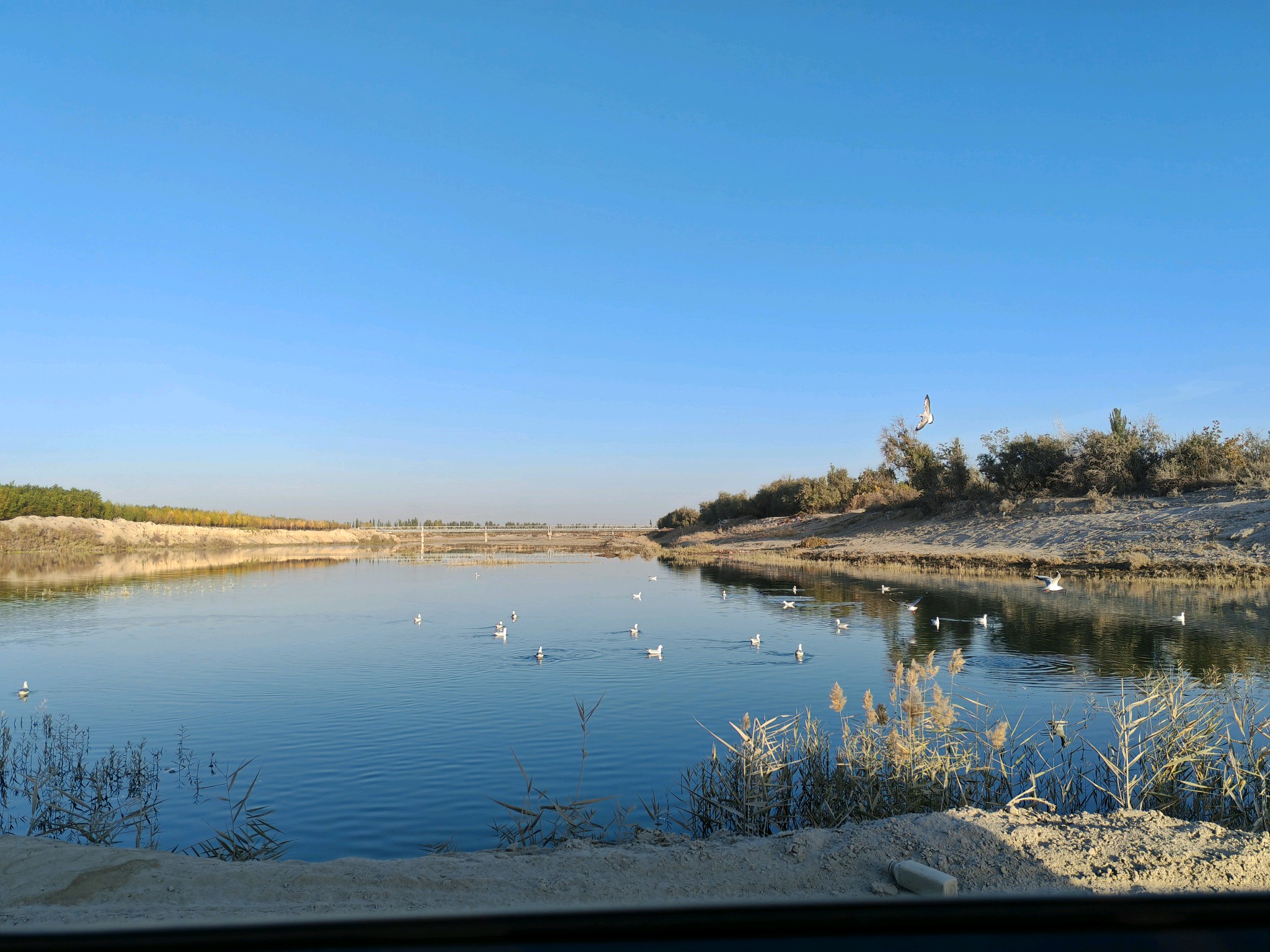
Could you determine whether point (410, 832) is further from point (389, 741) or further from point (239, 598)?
point (239, 598)

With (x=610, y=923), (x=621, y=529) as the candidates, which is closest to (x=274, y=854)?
(x=610, y=923)

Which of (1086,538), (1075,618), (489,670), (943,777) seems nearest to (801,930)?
(943,777)

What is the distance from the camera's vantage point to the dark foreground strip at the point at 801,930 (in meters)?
0.83

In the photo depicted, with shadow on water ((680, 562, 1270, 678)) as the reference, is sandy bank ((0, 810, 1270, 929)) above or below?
above

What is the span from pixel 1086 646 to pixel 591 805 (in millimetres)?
13389

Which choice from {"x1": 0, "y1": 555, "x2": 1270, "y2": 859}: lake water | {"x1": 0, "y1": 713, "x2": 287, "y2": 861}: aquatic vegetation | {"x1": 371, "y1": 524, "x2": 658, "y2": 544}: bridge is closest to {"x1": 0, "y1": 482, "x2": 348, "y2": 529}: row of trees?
{"x1": 371, "y1": 524, "x2": 658, "y2": 544}: bridge

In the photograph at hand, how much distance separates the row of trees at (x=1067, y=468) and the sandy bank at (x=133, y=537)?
70.9m

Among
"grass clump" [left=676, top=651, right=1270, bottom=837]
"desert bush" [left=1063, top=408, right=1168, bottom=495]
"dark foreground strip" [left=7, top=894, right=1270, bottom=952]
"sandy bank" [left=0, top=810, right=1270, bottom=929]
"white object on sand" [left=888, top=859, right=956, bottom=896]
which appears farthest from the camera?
"desert bush" [left=1063, top=408, right=1168, bottom=495]

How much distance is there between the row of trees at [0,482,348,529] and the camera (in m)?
83.7

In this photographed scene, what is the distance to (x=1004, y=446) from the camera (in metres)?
48.0

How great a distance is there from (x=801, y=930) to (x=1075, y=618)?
2395 centimetres

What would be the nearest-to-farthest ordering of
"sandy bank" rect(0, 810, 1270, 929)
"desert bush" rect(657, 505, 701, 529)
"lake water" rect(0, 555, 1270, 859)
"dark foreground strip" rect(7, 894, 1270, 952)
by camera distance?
1. "dark foreground strip" rect(7, 894, 1270, 952)
2. "sandy bank" rect(0, 810, 1270, 929)
3. "lake water" rect(0, 555, 1270, 859)
4. "desert bush" rect(657, 505, 701, 529)

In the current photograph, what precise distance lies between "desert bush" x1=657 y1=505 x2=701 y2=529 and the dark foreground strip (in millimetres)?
106620

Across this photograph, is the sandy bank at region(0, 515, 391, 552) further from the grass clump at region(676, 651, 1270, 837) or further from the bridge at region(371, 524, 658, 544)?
the grass clump at region(676, 651, 1270, 837)
